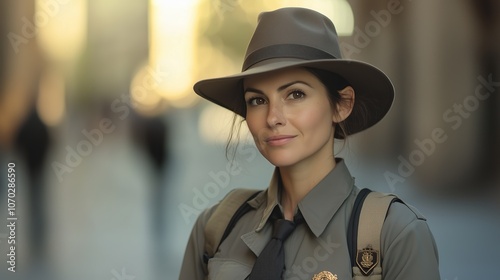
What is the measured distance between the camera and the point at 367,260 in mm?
1704

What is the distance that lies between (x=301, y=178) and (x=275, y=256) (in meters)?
0.21

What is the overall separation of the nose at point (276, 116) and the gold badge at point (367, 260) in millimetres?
342

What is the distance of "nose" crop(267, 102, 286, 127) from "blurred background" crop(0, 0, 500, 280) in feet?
6.37

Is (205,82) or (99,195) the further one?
(99,195)

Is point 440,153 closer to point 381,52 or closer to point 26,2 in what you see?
point 381,52

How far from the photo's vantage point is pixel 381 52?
150 inches

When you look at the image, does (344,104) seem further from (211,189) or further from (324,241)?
(211,189)

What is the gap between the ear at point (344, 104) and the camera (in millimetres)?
1907

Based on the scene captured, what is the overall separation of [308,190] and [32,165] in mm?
2263

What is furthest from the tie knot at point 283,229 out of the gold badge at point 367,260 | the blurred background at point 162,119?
the blurred background at point 162,119

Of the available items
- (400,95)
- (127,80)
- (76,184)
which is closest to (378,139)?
(400,95)

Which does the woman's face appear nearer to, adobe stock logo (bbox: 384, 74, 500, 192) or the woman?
the woman

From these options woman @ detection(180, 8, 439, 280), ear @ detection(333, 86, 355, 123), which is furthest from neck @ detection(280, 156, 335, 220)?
ear @ detection(333, 86, 355, 123)

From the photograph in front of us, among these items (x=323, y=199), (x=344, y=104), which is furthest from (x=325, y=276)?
(x=344, y=104)
